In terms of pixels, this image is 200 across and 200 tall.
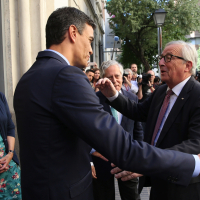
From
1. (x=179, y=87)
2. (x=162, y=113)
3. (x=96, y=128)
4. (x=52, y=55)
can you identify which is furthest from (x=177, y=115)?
(x=52, y=55)

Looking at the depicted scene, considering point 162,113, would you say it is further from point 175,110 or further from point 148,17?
point 148,17

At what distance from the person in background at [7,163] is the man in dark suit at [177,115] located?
157cm

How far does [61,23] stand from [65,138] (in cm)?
73

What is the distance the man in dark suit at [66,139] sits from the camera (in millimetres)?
1293

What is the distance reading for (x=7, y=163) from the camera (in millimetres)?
2902

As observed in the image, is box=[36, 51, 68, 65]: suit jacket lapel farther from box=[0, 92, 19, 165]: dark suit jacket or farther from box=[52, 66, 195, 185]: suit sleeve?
box=[0, 92, 19, 165]: dark suit jacket

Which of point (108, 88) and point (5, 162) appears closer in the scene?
point (108, 88)

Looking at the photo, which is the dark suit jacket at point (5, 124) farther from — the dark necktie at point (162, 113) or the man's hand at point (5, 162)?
the dark necktie at point (162, 113)

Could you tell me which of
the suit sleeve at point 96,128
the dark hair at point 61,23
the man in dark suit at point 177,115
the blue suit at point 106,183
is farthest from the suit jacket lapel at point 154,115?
the dark hair at point 61,23

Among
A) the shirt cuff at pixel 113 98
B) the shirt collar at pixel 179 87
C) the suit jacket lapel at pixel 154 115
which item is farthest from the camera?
the shirt cuff at pixel 113 98

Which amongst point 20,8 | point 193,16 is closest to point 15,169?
point 20,8

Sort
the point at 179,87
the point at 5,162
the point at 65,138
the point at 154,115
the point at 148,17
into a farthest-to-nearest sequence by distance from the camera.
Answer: the point at 148,17
the point at 5,162
the point at 154,115
the point at 179,87
the point at 65,138

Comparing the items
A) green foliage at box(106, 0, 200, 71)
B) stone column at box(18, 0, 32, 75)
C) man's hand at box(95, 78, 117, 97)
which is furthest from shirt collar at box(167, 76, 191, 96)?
green foliage at box(106, 0, 200, 71)

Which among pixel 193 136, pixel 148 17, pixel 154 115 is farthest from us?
pixel 148 17
